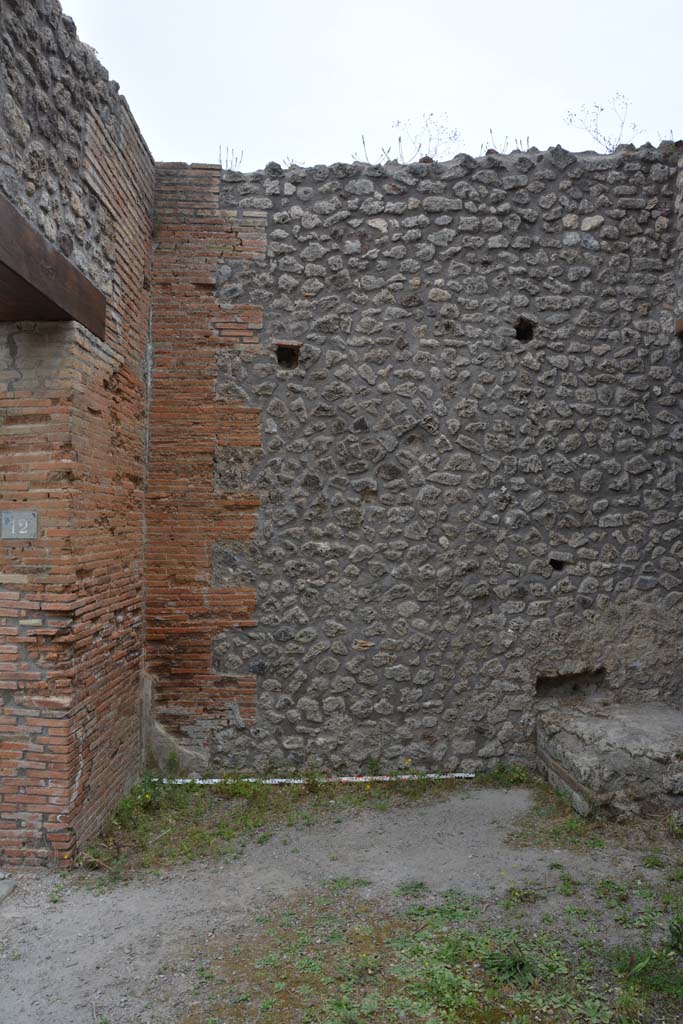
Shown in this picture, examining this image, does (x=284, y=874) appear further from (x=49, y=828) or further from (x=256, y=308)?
(x=256, y=308)

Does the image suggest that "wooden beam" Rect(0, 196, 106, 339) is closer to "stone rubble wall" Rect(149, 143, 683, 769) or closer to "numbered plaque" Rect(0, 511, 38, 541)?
"numbered plaque" Rect(0, 511, 38, 541)

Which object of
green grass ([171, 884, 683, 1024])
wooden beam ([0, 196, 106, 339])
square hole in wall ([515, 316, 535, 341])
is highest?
square hole in wall ([515, 316, 535, 341])

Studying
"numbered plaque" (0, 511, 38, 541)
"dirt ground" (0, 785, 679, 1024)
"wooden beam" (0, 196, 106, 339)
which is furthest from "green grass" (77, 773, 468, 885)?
"wooden beam" (0, 196, 106, 339)

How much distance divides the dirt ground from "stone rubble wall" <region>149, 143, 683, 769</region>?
785 millimetres

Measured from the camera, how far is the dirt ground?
2.65m

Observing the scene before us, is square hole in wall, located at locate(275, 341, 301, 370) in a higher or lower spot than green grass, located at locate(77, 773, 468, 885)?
higher

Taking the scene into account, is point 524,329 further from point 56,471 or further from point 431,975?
point 431,975

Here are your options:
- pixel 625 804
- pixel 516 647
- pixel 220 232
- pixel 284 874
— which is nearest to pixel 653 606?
pixel 516 647

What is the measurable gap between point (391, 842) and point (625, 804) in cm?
138

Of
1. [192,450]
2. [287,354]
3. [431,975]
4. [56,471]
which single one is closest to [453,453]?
[287,354]

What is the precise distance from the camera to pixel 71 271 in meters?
3.62

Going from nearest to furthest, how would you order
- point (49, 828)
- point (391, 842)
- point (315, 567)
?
point (49, 828)
point (391, 842)
point (315, 567)

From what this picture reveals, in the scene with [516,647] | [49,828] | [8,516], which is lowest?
[49,828]

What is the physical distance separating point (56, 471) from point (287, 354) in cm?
205
